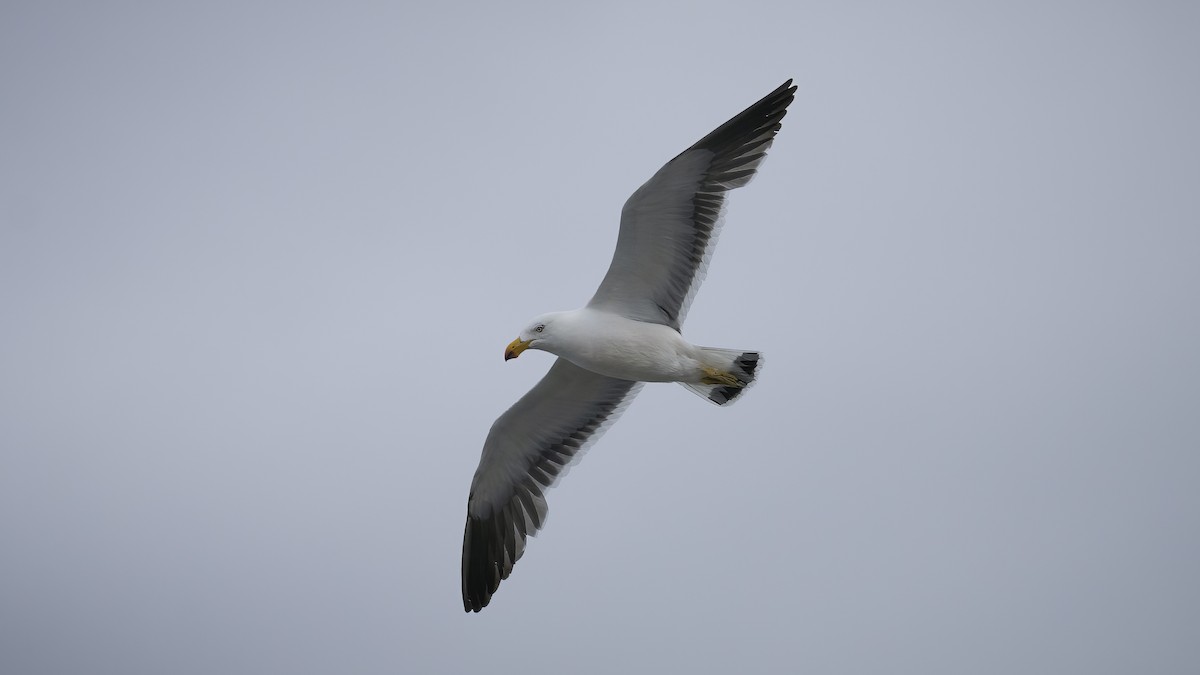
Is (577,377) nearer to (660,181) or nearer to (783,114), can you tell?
(660,181)

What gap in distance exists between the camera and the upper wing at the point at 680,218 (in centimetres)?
945

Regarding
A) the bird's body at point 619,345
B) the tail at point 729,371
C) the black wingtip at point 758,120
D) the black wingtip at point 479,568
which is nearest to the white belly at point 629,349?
the bird's body at point 619,345

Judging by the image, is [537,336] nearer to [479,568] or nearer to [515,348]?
[515,348]

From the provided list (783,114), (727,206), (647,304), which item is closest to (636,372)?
(647,304)

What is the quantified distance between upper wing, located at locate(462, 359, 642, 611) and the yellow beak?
1.06 m

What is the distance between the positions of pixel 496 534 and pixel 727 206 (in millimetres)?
3768

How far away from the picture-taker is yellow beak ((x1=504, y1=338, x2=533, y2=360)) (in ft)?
31.7

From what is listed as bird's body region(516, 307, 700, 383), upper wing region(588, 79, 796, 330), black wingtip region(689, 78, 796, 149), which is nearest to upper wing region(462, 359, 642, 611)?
bird's body region(516, 307, 700, 383)

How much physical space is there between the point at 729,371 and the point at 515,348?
170 centimetres

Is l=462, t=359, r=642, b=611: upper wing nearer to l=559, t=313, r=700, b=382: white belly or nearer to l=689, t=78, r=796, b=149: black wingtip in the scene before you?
l=559, t=313, r=700, b=382: white belly

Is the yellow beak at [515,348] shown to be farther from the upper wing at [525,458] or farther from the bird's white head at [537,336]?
the upper wing at [525,458]

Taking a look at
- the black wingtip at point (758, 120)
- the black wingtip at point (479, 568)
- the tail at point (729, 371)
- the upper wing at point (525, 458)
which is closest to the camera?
the black wingtip at point (758, 120)

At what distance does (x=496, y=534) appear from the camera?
11.4m

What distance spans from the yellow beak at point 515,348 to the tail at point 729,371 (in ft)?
4.51
